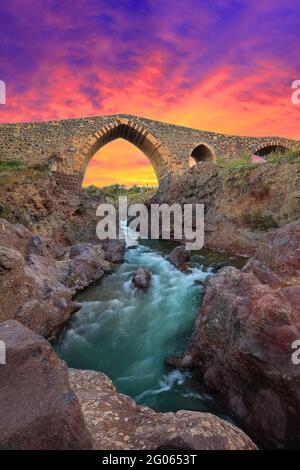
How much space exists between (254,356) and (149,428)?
3.71ft

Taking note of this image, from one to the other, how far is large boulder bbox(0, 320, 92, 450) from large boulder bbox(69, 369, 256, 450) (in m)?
0.37

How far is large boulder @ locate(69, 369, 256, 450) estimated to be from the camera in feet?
5.69

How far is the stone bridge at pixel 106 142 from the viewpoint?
18.5 metres

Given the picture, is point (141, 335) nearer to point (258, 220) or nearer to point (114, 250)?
point (114, 250)

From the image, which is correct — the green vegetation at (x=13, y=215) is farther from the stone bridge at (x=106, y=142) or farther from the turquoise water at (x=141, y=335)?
the stone bridge at (x=106, y=142)

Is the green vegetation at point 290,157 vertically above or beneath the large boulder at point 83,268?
above

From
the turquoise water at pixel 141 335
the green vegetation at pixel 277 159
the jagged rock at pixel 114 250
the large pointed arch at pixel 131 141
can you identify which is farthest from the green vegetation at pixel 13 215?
the large pointed arch at pixel 131 141

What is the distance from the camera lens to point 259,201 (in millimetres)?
9641

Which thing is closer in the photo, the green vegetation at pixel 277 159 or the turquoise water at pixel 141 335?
the turquoise water at pixel 141 335

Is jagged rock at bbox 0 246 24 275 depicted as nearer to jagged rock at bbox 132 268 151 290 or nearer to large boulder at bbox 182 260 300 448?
large boulder at bbox 182 260 300 448

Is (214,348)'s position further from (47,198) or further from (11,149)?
(11,149)

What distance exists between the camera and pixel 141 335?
16.1ft

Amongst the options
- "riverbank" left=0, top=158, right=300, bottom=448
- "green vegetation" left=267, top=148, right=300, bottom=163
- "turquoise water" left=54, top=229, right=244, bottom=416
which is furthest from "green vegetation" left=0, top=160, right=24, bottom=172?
"green vegetation" left=267, top=148, right=300, bottom=163
